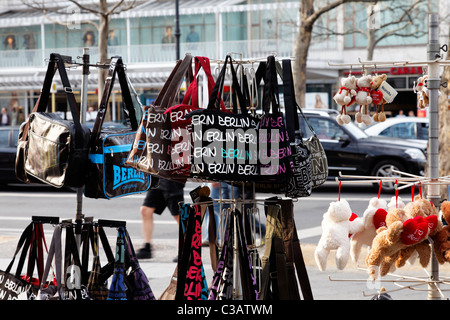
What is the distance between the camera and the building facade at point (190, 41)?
124ft

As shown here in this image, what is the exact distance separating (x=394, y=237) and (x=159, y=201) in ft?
16.0

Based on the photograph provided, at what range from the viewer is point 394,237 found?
403cm

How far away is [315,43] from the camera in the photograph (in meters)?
39.3

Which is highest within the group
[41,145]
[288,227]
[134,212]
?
[41,145]

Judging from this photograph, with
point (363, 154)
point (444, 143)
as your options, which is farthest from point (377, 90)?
point (363, 154)

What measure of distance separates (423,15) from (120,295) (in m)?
35.2

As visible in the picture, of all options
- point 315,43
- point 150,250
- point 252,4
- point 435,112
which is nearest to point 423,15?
point 315,43

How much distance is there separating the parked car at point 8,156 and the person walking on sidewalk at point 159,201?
9.02 meters

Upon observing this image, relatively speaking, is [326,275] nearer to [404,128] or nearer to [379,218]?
[379,218]

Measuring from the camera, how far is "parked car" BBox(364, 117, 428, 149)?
17.5 m

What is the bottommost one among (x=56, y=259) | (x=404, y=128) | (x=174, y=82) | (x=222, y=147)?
(x=56, y=259)

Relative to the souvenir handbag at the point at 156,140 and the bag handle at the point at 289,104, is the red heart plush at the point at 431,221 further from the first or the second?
the souvenir handbag at the point at 156,140

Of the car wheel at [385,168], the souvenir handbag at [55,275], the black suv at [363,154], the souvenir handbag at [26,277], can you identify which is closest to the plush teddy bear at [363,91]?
the souvenir handbag at [55,275]
